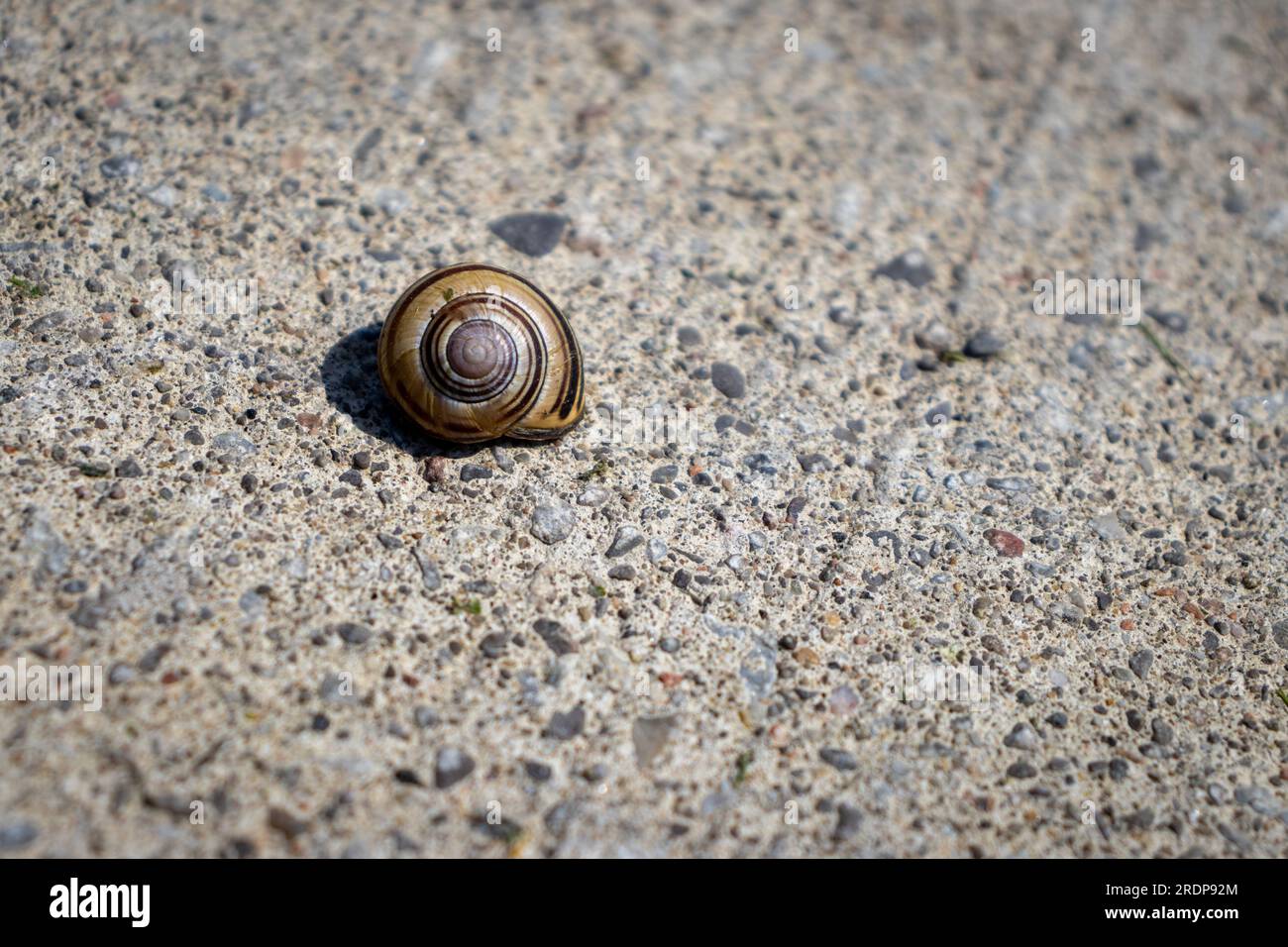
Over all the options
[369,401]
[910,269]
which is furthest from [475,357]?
[910,269]

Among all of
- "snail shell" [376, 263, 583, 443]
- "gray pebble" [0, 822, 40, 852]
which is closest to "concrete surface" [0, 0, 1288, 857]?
"gray pebble" [0, 822, 40, 852]

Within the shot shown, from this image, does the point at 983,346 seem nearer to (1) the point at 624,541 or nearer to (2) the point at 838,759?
(1) the point at 624,541

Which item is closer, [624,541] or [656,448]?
[624,541]

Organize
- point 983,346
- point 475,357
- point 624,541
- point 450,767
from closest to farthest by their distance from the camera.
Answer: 1. point 450,767
2. point 475,357
3. point 624,541
4. point 983,346

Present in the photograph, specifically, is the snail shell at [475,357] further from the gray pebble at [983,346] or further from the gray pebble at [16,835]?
the gray pebble at [983,346]

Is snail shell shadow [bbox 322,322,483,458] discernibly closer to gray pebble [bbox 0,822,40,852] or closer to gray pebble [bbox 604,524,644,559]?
gray pebble [bbox 604,524,644,559]
